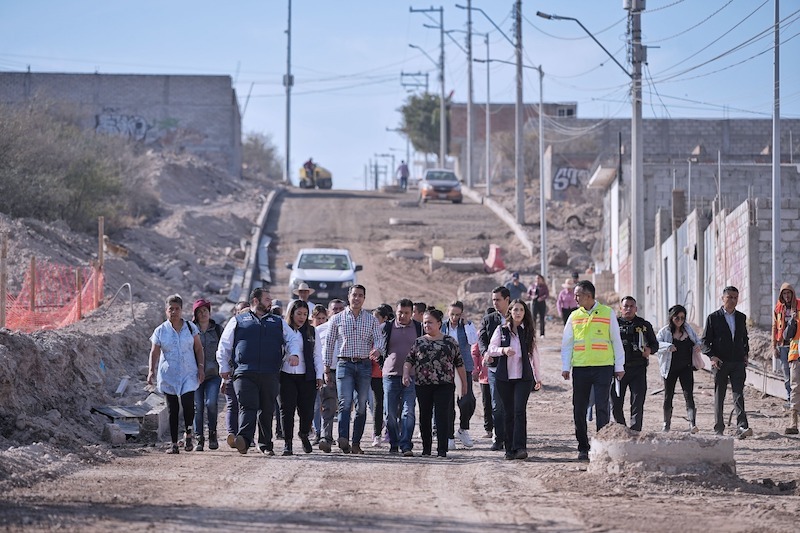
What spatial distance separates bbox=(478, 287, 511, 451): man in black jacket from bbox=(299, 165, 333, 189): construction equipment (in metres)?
57.0

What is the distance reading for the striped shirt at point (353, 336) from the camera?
14188 mm

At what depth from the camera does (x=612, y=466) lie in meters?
11.5

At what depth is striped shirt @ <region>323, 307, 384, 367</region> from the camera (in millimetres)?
14188

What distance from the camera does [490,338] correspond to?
14.9m

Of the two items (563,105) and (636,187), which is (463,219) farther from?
(563,105)

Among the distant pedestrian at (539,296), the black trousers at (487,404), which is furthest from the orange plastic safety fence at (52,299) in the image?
the distant pedestrian at (539,296)

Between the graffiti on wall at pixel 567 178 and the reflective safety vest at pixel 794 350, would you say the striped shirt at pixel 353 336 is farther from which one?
the graffiti on wall at pixel 567 178

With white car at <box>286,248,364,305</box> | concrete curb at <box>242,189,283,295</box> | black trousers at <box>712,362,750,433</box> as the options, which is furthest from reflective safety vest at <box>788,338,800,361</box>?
concrete curb at <box>242,189,283,295</box>

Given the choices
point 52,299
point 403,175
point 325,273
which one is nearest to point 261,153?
point 403,175

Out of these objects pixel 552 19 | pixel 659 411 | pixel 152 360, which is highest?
pixel 552 19

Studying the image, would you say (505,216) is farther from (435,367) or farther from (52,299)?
(435,367)

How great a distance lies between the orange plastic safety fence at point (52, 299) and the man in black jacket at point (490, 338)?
9.66 m

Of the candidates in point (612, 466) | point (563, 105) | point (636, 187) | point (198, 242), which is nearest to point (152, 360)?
point (612, 466)

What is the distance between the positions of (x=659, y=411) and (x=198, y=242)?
1147 inches
